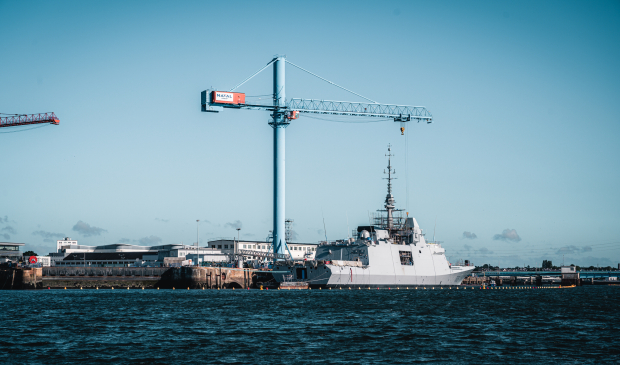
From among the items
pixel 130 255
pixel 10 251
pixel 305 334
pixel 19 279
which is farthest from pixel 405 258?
pixel 10 251

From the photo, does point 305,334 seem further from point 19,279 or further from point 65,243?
point 65,243

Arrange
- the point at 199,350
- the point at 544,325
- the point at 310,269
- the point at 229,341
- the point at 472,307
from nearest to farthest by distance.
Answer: the point at 199,350, the point at 229,341, the point at 544,325, the point at 472,307, the point at 310,269

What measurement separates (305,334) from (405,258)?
6286 centimetres

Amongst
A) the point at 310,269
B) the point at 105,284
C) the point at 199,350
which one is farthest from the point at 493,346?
the point at 105,284

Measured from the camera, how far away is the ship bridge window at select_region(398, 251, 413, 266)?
95750 millimetres

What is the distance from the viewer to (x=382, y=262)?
301 ft

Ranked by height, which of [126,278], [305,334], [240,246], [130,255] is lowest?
[126,278]

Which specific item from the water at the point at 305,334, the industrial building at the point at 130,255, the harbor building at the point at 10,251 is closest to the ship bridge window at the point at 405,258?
the water at the point at 305,334

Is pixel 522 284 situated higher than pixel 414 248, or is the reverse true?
pixel 414 248

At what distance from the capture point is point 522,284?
13325 cm

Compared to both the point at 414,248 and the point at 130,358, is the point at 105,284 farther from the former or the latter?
the point at 130,358

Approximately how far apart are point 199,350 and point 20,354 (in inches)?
333

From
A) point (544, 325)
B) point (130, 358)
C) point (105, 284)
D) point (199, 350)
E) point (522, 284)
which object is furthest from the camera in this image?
point (522, 284)

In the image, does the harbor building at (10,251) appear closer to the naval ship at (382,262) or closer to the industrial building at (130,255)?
the industrial building at (130,255)
